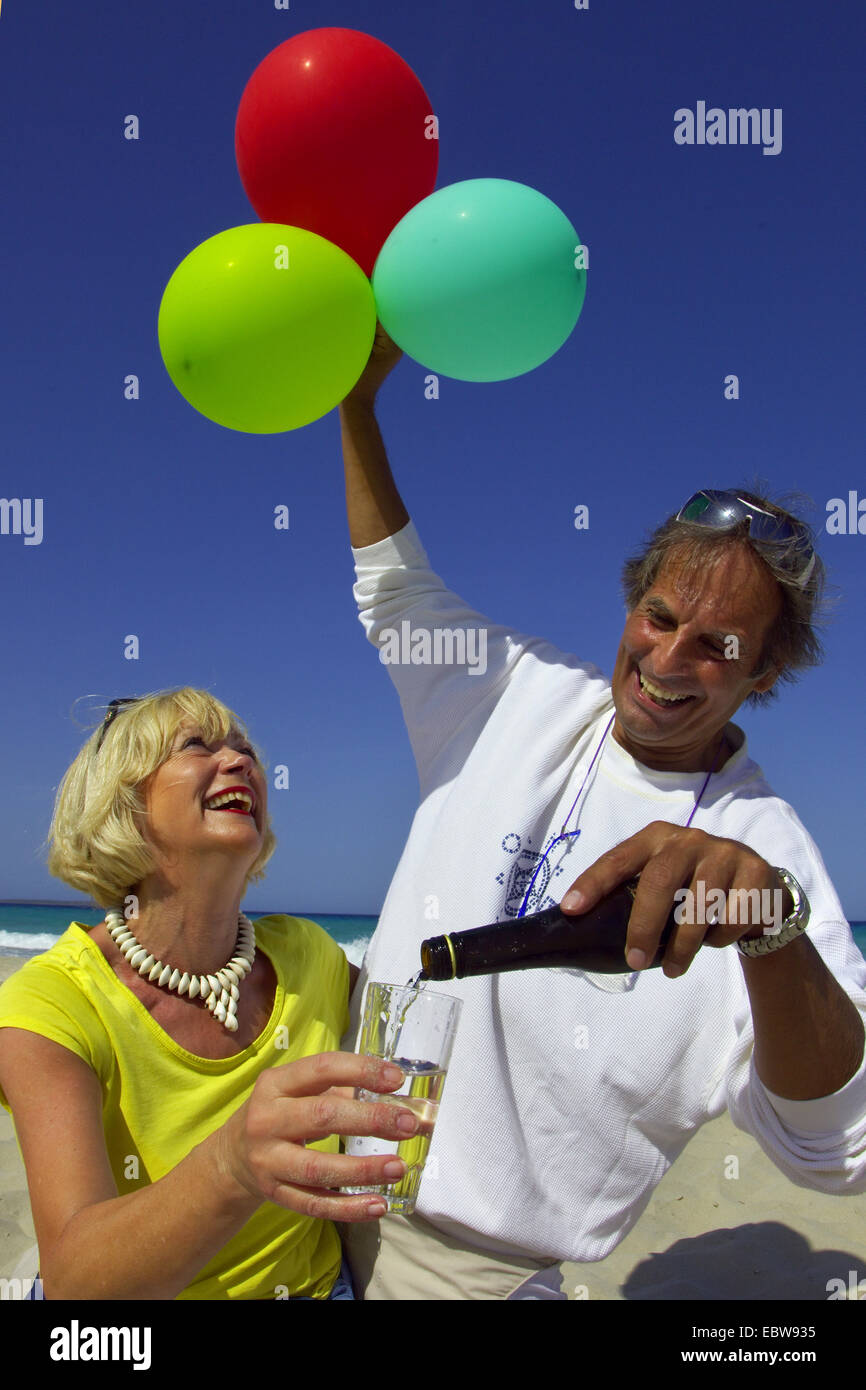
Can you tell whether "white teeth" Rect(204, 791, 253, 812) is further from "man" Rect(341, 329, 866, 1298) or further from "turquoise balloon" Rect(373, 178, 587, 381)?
"turquoise balloon" Rect(373, 178, 587, 381)

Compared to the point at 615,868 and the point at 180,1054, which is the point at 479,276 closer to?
the point at 615,868

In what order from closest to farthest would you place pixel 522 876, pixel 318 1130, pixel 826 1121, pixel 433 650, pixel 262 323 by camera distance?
pixel 318 1130 < pixel 826 1121 < pixel 262 323 < pixel 522 876 < pixel 433 650

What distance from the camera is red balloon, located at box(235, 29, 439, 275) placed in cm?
250

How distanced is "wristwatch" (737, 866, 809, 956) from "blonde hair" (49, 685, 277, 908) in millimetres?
1494

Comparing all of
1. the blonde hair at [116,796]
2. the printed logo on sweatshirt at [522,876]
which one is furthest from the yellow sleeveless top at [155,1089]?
the printed logo on sweatshirt at [522,876]

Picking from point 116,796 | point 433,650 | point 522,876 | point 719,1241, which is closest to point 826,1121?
point 522,876

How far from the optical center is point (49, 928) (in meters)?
24.1

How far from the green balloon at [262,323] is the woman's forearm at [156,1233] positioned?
5.55 ft

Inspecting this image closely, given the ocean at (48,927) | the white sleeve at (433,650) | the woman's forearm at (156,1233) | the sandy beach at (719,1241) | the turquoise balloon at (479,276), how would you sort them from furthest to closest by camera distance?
the ocean at (48,927), the sandy beach at (719,1241), the white sleeve at (433,650), the turquoise balloon at (479,276), the woman's forearm at (156,1233)

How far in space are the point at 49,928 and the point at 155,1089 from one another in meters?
24.4

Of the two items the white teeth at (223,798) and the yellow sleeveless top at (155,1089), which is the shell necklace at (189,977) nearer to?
the yellow sleeveless top at (155,1089)

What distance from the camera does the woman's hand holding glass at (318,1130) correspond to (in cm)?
130

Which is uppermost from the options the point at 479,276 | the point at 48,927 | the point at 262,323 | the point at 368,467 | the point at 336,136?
the point at 336,136
